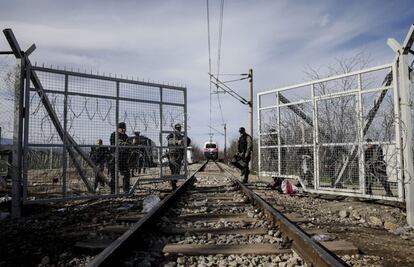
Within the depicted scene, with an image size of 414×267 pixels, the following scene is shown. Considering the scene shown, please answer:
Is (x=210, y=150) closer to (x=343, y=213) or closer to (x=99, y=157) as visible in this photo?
(x=99, y=157)

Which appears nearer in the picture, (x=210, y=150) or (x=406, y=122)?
(x=406, y=122)

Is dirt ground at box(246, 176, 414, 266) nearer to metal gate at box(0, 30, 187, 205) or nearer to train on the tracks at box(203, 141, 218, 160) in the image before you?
metal gate at box(0, 30, 187, 205)

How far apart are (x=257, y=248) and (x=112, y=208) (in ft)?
13.0

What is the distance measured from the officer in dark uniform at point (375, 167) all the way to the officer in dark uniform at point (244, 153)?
538 centimetres

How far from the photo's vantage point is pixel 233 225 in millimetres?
5527

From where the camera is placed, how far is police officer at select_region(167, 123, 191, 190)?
1058 centimetres

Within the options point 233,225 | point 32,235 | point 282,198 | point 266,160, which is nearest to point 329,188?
point 282,198

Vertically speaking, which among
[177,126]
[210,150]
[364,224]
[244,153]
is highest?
[210,150]

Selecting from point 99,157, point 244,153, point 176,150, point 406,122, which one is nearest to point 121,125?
point 99,157

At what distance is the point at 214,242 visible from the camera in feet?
14.8

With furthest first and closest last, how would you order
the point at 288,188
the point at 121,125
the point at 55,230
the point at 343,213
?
the point at 288,188 < the point at 121,125 < the point at 343,213 < the point at 55,230

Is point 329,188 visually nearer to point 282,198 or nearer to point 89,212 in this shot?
point 282,198

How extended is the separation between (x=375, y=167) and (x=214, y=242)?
439 cm

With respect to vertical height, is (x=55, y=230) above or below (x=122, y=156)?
below
